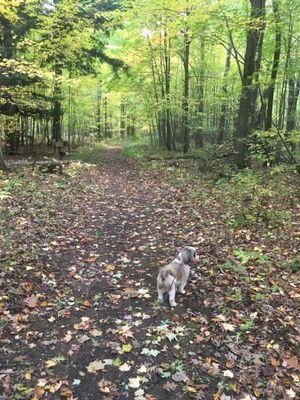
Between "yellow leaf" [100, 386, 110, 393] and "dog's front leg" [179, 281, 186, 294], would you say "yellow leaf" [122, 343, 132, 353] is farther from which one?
"dog's front leg" [179, 281, 186, 294]

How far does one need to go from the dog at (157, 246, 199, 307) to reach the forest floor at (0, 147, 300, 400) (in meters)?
0.20

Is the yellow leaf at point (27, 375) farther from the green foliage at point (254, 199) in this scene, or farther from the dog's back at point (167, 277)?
the green foliage at point (254, 199)

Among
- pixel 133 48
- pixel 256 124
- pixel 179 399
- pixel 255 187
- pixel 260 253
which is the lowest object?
pixel 179 399

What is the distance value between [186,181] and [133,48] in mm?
13259

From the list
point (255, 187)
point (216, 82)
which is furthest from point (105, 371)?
point (216, 82)

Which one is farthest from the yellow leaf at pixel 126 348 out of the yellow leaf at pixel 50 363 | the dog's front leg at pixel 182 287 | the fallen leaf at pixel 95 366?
the dog's front leg at pixel 182 287

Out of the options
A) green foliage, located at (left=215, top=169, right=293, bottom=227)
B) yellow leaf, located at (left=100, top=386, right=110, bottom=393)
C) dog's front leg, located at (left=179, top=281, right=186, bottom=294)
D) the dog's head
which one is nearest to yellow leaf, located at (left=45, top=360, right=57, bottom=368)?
yellow leaf, located at (left=100, top=386, right=110, bottom=393)

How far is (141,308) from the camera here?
201 inches

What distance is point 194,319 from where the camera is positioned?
4.82 metres

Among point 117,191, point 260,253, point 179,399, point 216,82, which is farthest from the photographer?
point 216,82

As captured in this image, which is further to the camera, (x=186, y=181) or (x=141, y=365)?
(x=186, y=181)

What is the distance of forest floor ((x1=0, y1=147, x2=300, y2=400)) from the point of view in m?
3.77

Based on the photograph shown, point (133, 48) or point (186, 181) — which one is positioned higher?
point (133, 48)

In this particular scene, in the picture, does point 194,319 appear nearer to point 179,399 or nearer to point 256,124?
point 179,399
